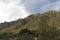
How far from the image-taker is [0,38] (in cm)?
11788

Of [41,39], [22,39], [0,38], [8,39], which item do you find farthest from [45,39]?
[0,38]

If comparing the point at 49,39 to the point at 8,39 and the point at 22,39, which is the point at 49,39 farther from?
the point at 8,39

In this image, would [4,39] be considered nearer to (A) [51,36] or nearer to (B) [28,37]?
(B) [28,37]

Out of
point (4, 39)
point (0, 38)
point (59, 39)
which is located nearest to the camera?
point (59, 39)

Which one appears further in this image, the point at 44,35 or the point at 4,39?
the point at 4,39

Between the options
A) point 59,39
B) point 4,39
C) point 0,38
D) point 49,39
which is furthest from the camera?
point 0,38

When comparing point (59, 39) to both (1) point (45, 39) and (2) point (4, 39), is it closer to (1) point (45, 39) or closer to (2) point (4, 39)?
(1) point (45, 39)

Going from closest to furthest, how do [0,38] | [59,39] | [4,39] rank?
[59,39], [4,39], [0,38]

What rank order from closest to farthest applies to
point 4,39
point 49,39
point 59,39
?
1. point 49,39
2. point 59,39
3. point 4,39

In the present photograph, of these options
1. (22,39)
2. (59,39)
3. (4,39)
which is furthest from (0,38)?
(59,39)

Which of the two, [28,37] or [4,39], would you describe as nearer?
[28,37]

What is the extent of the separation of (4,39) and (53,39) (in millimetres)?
28353

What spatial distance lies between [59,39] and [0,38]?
32.7 meters

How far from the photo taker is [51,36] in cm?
9525
